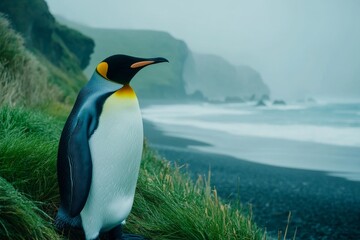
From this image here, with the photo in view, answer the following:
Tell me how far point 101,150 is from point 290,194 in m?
5.13

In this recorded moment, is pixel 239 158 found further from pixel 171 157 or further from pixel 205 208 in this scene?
pixel 205 208

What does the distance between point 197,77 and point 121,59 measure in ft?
321

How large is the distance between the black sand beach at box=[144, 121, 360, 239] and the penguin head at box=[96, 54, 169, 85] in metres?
2.03

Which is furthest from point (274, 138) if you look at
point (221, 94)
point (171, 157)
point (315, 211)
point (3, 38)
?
point (221, 94)

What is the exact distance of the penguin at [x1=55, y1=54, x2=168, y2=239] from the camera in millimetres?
2410

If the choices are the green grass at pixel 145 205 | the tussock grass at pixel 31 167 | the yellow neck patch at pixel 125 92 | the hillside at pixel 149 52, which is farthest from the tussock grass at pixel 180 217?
the hillside at pixel 149 52

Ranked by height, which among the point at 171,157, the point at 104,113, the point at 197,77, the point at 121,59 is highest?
the point at 197,77

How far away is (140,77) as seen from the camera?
7312 cm

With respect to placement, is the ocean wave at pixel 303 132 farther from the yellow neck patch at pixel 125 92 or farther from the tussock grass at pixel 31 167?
the yellow neck patch at pixel 125 92

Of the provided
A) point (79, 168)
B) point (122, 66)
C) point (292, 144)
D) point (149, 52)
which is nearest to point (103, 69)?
point (122, 66)

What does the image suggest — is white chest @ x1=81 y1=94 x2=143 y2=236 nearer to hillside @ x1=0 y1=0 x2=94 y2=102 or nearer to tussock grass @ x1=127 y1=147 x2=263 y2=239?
tussock grass @ x1=127 y1=147 x2=263 y2=239

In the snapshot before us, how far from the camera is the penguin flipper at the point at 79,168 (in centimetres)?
239

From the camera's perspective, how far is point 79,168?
7.85ft

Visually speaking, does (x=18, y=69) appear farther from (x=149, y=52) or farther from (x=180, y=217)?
(x=149, y=52)
